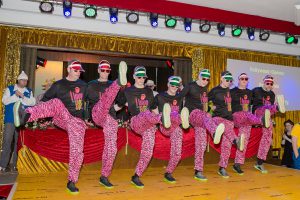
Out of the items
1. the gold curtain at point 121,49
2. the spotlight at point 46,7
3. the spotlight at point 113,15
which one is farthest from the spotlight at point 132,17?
the spotlight at point 46,7

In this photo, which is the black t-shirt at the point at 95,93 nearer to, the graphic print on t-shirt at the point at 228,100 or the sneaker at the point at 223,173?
the graphic print on t-shirt at the point at 228,100

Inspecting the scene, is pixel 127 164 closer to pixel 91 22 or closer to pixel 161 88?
pixel 91 22

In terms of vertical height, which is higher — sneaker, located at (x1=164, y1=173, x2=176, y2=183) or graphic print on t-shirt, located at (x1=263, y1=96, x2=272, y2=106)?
graphic print on t-shirt, located at (x1=263, y1=96, x2=272, y2=106)

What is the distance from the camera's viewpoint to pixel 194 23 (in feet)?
27.0

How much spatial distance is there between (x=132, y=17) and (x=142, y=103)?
3.05m

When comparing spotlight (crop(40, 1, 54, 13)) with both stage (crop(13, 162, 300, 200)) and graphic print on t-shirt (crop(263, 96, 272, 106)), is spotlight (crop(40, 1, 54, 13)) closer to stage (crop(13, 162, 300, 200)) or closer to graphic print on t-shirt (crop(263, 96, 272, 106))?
stage (crop(13, 162, 300, 200))

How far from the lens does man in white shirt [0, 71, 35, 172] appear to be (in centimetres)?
549

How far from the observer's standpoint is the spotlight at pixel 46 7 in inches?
257

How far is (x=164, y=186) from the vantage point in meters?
4.76

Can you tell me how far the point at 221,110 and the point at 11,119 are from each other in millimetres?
3890

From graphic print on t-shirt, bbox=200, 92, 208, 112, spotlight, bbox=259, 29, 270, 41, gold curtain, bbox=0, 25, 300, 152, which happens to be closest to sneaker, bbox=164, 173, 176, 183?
graphic print on t-shirt, bbox=200, 92, 208, 112

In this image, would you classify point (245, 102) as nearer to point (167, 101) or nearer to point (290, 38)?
point (167, 101)

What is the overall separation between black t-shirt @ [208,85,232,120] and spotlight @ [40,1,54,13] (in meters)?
3.88

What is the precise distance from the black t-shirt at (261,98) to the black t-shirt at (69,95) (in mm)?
3666
